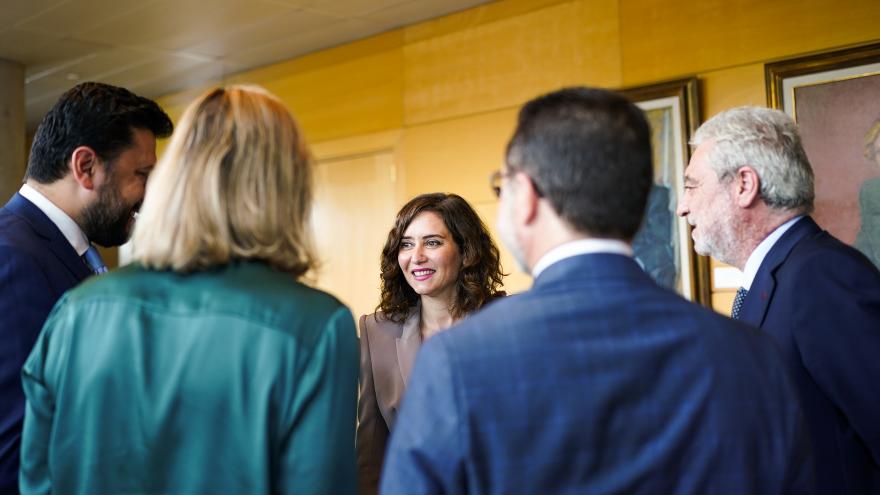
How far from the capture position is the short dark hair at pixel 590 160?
123 centimetres

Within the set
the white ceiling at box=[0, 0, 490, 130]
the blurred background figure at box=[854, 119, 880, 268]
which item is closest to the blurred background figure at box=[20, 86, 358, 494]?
the blurred background figure at box=[854, 119, 880, 268]

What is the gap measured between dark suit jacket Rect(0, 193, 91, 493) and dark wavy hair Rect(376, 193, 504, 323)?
4.77 ft

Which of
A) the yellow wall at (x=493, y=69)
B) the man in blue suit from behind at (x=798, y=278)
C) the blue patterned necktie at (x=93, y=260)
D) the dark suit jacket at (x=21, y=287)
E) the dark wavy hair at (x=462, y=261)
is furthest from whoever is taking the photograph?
the yellow wall at (x=493, y=69)

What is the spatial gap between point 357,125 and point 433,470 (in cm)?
543

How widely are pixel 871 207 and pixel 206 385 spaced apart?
11.7 ft

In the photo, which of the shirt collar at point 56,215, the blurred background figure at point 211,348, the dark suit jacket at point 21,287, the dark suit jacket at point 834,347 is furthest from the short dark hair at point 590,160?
the shirt collar at point 56,215

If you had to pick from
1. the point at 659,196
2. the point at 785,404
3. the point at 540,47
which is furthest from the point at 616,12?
the point at 785,404

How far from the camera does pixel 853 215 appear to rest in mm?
3980

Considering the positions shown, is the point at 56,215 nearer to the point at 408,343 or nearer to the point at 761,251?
the point at 408,343

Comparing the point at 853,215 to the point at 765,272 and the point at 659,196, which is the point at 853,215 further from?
the point at 765,272

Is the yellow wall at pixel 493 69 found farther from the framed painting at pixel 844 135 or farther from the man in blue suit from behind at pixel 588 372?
the man in blue suit from behind at pixel 588 372

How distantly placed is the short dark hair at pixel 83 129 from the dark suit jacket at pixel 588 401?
4.07 ft

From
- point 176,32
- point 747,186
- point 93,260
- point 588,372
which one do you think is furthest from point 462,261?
point 176,32

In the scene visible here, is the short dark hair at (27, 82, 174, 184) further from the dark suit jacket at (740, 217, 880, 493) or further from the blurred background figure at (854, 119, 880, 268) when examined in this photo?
the blurred background figure at (854, 119, 880, 268)
